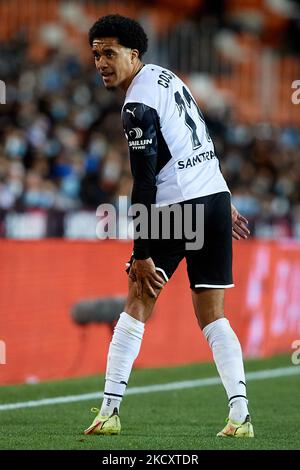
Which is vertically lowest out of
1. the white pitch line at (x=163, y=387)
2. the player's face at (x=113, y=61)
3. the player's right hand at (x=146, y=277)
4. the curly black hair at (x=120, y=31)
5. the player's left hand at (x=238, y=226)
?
the white pitch line at (x=163, y=387)

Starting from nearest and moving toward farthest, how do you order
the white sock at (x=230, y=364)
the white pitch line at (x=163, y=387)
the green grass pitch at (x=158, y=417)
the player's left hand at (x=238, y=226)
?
the green grass pitch at (x=158, y=417)
the white sock at (x=230, y=364)
the player's left hand at (x=238, y=226)
the white pitch line at (x=163, y=387)

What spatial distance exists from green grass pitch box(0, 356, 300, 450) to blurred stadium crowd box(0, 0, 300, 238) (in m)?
2.83

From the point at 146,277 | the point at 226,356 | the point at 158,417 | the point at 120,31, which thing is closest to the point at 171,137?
the point at 120,31

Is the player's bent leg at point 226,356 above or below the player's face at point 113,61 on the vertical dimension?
below

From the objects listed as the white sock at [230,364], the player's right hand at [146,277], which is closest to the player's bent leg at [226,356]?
the white sock at [230,364]

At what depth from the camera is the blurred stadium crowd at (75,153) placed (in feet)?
47.4

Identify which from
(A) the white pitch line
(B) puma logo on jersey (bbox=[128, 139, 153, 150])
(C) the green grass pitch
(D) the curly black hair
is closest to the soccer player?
(D) the curly black hair

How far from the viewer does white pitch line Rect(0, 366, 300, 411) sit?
8.57 meters

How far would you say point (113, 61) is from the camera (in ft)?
21.9

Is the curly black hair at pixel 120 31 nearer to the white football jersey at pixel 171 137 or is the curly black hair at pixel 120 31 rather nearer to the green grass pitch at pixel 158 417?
the white football jersey at pixel 171 137

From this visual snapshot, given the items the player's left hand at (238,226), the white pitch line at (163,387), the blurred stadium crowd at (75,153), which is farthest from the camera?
the blurred stadium crowd at (75,153)

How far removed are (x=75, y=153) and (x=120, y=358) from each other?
9744 mm
